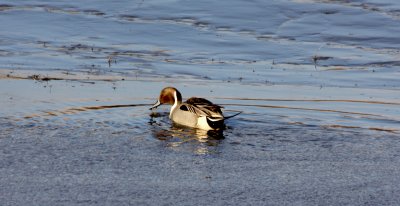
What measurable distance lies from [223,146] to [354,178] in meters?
1.66

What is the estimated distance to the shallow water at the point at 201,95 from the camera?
6.95 metres

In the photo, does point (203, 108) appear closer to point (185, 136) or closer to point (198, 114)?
point (198, 114)

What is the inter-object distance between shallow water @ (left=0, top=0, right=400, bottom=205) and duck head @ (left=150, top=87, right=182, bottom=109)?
0.22 metres

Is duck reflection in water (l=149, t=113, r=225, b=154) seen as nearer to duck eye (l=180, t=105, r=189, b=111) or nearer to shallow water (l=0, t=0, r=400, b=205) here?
shallow water (l=0, t=0, r=400, b=205)

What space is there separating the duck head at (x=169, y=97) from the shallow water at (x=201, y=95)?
8.6 inches

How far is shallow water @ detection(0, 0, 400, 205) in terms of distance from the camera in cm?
695

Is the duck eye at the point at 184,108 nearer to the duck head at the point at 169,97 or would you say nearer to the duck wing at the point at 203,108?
the duck wing at the point at 203,108

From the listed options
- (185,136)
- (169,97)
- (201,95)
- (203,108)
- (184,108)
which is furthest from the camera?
(201,95)

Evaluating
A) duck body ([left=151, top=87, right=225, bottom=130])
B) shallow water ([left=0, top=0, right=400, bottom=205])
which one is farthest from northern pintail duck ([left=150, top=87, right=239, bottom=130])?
shallow water ([left=0, top=0, right=400, bottom=205])

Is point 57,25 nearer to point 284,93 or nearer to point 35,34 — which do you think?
point 35,34

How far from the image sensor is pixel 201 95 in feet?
37.7

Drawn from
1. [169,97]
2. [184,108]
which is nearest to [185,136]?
[184,108]

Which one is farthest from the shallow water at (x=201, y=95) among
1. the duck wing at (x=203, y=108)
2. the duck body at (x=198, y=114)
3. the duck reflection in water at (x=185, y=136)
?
the duck wing at (x=203, y=108)

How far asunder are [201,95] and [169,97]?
0.93m
